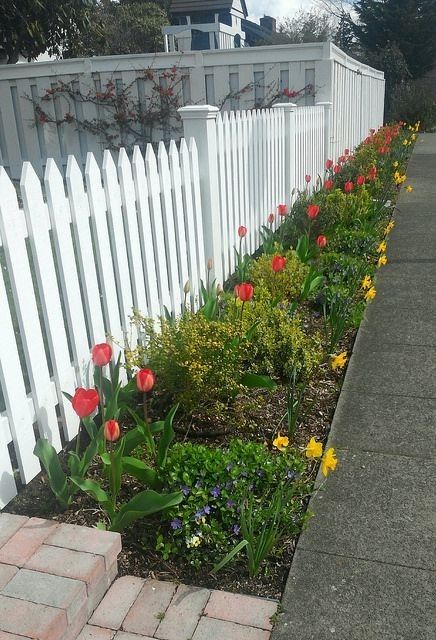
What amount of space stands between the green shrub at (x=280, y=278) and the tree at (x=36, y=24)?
23.5 ft

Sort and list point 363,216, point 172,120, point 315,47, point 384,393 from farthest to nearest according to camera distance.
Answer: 1. point 172,120
2. point 315,47
3. point 363,216
4. point 384,393

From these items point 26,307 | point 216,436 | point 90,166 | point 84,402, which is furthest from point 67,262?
point 216,436

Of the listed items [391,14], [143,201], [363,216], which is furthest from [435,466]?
[391,14]

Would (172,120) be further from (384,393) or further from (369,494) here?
(369,494)

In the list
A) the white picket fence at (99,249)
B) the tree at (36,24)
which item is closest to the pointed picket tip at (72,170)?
the white picket fence at (99,249)

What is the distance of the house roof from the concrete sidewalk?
46134 millimetres

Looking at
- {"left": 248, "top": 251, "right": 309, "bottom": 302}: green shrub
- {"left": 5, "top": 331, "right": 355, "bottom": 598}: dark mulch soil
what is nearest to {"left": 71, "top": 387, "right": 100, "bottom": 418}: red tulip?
{"left": 5, "top": 331, "right": 355, "bottom": 598}: dark mulch soil

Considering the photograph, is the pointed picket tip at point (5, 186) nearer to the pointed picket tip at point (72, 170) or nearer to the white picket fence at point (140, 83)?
the pointed picket tip at point (72, 170)

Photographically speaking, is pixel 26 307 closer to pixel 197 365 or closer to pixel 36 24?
pixel 197 365

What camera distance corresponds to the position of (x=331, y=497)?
259cm

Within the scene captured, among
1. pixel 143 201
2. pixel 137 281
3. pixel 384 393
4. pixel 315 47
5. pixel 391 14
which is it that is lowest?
pixel 384 393

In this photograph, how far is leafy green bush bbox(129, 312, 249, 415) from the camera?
3.00 m

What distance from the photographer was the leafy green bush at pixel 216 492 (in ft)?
7.51

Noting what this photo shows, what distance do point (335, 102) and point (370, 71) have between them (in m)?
6.82
